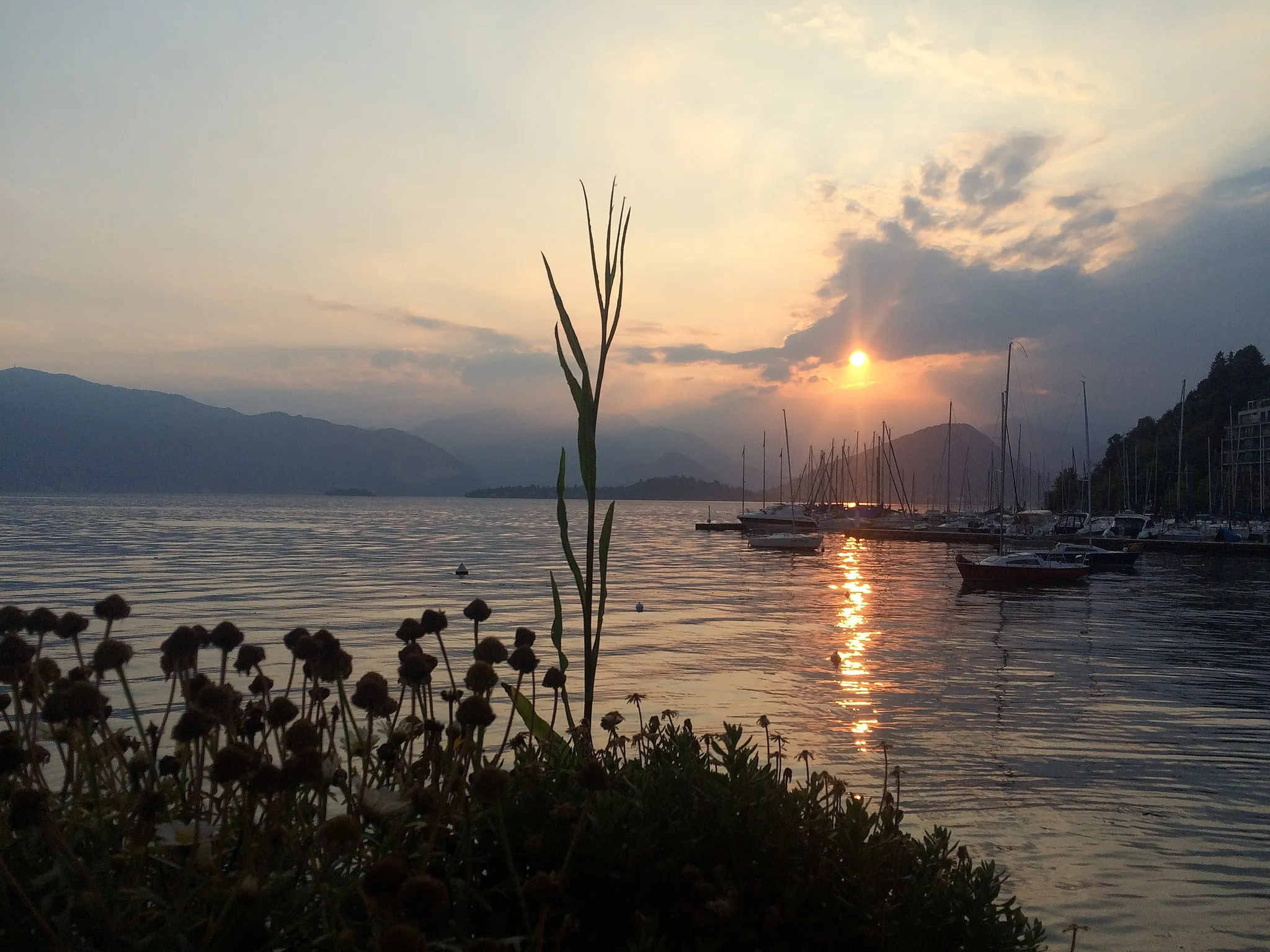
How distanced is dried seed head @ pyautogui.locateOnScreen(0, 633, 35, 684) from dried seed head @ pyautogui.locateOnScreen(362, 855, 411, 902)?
1638mm

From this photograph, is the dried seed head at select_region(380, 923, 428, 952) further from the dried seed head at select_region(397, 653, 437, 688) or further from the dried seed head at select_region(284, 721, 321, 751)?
the dried seed head at select_region(397, 653, 437, 688)

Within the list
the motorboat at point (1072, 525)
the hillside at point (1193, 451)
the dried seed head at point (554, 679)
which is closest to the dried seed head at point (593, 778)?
the dried seed head at point (554, 679)

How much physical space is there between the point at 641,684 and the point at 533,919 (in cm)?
→ 1099

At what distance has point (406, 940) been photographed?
141cm

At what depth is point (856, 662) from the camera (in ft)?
54.8

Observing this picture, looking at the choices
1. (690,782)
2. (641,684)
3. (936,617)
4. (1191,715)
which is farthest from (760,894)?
(936,617)

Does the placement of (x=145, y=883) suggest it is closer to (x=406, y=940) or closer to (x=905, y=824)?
(x=406, y=940)

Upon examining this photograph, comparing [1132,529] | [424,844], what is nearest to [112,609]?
[424,844]

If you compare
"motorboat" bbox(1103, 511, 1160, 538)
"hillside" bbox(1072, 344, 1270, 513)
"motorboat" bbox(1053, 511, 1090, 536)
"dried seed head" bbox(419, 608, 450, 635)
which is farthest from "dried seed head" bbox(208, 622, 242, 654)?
"hillside" bbox(1072, 344, 1270, 513)

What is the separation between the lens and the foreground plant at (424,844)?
191 cm

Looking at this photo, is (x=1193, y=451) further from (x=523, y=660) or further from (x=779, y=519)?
(x=523, y=660)

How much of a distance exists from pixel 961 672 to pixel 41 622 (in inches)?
596

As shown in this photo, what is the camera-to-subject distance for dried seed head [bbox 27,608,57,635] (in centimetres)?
301

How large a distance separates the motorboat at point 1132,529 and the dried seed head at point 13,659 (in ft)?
233
